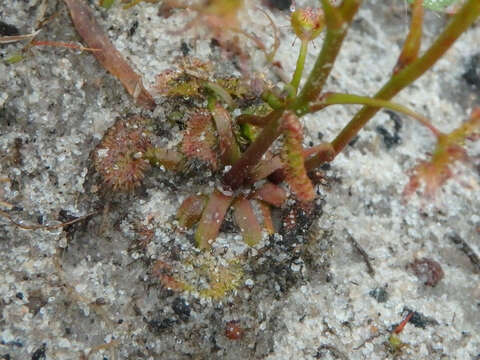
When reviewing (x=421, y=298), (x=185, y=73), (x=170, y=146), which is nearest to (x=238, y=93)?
(x=185, y=73)

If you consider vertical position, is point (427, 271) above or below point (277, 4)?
below

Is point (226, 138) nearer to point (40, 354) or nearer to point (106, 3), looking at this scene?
point (106, 3)

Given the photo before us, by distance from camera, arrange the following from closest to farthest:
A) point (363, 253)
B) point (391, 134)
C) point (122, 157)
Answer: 1. point (122, 157)
2. point (363, 253)
3. point (391, 134)

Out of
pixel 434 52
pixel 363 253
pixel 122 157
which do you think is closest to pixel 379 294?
pixel 363 253

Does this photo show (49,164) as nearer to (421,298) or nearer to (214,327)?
(214,327)

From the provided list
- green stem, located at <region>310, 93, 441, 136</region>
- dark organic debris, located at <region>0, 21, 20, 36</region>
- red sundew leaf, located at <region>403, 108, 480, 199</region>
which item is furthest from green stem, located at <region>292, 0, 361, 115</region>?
dark organic debris, located at <region>0, 21, 20, 36</region>

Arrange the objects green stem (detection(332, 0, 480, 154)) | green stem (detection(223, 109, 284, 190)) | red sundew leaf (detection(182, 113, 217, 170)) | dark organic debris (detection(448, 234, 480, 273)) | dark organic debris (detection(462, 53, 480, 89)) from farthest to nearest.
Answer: dark organic debris (detection(462, 53, 480, 89))
dark organic debris (detection(448, 234, 480, 273))
red sundew leaf (detection(182, 113, 217, 170))
green stem (detection(223, 109, 284, 190))
green stem (detection(332, 0, 480, 154))

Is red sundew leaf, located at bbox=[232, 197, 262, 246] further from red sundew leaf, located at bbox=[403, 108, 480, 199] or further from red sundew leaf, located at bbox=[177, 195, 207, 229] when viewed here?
red sundew leaf, located at bbox=[403, 108, 480, 199]
